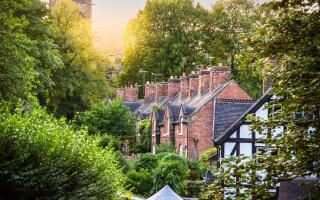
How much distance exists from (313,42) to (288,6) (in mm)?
1016

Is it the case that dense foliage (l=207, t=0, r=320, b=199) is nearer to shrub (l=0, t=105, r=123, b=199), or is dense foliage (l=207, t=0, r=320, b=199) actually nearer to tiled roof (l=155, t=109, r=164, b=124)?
shrub (l=0, t=105, r=123, b=199)

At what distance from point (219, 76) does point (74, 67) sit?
10154 mm

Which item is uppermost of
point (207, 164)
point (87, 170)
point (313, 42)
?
point (313, 42)

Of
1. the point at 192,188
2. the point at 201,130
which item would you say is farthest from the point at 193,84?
the point at 192,188

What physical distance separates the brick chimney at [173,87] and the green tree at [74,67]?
398 inches

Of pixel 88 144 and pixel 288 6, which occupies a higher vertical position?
pixel 288 6

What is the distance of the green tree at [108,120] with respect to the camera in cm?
5172

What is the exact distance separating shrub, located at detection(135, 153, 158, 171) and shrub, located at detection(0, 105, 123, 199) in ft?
73.0

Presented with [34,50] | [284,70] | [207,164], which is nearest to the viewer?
[284,70]

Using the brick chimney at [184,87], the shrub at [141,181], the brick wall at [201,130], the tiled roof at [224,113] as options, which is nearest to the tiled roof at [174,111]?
the brick wall at [201,130]

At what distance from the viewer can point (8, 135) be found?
20.5 m

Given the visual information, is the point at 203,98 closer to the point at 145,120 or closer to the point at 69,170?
the point at 145,120

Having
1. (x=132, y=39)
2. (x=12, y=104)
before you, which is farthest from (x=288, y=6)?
(x=132, y=39)

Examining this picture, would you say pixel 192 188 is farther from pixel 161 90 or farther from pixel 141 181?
pixel 161 90
